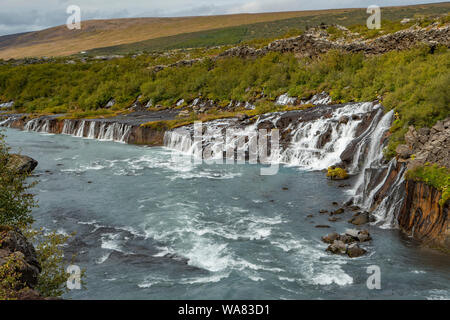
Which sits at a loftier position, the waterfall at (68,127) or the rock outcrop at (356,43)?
the rock outcrop at (356,43)

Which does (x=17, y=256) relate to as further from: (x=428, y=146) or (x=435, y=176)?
(x=428, y=146)

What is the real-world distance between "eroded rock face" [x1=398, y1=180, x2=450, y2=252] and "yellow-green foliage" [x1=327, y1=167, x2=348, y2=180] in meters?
10.2

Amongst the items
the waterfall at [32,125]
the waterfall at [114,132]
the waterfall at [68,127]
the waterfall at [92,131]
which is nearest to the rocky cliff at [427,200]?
the waterfall at [114,132]

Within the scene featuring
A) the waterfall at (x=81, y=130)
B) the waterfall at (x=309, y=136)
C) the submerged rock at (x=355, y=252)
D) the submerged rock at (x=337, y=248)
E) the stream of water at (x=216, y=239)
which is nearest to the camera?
the stream of water at (x=216, y=239)

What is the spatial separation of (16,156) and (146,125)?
2044 centimetres

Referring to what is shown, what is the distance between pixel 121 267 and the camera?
19188mm

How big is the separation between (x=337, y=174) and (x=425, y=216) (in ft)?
39.6

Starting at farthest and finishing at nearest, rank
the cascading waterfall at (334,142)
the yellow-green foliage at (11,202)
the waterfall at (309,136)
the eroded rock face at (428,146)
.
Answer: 1. the waterfall at (309,136)
2. the cascading waterfall at (334,142)
3. the eroded rock face at (428,146)
4. the yellow-green foliage at (11,202)

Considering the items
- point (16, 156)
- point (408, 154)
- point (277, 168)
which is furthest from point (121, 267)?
point (16, 156)

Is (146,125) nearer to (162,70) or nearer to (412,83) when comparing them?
(412,83)

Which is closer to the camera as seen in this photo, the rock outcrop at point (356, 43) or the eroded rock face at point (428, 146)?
the eroded rock face at point (428, 146)

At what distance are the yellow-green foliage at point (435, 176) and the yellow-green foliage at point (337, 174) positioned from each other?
10.2 meters

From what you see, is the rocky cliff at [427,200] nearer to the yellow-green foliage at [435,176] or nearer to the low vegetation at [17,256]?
the yellow-green foliage at [435,176]

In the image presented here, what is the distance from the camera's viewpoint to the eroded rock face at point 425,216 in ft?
66.0
